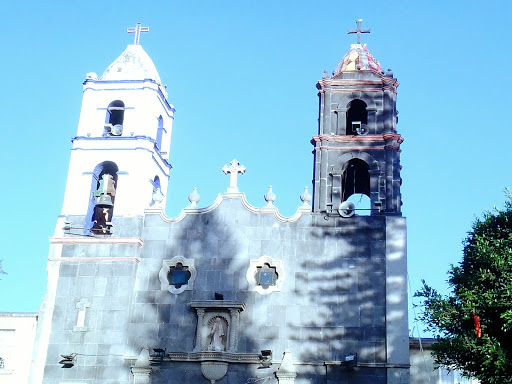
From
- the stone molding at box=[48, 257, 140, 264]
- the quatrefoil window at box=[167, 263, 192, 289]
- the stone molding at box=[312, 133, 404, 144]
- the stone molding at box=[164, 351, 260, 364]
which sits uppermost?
the stone molding at box=[312, 133, 404, 144]

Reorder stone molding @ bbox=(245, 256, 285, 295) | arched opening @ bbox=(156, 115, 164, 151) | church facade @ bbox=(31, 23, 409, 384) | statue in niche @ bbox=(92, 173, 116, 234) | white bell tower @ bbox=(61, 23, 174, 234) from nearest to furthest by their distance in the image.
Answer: church facade @ bbox=(31, 23, 409, 384) → stone molding @ bbox=(245, 256, 285, 295) → statue in niche @ bbox=(92, 173, 116, 234) → white bell tower @ bbox=(61, 23, 174, 234) → arched opening @ bbox=(156, 115, 164, 151)

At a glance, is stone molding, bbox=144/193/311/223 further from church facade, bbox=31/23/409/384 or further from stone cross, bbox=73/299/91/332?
stone cross, bbox=73/299/91/332

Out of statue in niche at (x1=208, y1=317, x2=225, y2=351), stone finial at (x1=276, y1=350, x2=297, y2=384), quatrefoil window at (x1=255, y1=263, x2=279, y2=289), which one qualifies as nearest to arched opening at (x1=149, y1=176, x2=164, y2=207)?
quatrefoil window at (x1=255, y1=263, x2=279, y2=289)

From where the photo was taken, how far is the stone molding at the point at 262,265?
26.0 meters

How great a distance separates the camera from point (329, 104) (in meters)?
28.8

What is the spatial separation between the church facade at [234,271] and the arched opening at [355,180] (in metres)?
0.05

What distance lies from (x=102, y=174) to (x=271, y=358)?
8.93 metres

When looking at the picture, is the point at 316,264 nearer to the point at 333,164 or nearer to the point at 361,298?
the point at 361,298

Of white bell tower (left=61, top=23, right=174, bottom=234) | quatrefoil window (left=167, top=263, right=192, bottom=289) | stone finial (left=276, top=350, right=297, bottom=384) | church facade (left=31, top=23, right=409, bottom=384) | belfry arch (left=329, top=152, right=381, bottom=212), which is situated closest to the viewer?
stone finial (left=276, top=350, right=297, bottom=384)

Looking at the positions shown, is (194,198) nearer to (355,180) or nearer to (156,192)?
(156,192)

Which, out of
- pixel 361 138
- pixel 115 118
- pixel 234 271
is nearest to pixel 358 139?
pixel 361 138

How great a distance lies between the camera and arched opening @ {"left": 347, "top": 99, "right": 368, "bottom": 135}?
28516 millimetres

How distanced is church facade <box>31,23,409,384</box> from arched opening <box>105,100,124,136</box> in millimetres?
95

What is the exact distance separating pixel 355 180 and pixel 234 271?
5.59 metres
